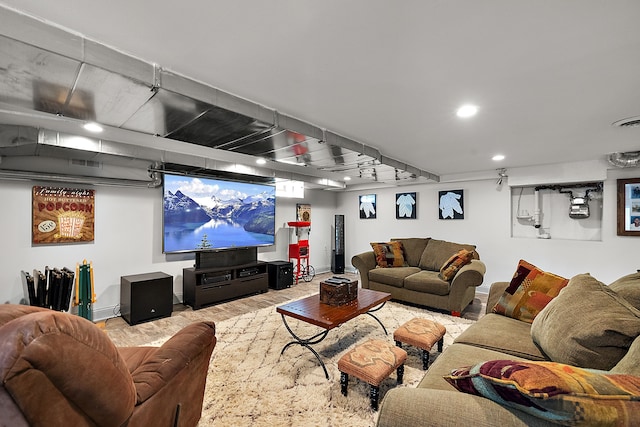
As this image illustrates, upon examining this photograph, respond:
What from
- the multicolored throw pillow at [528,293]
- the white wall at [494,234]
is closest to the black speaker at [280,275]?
the white wall at [494,234]

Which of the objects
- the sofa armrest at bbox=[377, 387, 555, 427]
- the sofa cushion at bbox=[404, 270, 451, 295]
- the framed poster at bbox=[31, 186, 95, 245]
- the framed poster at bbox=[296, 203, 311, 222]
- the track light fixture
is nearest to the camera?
the sofa armrest at bbox=[377, 387, 555, 427]

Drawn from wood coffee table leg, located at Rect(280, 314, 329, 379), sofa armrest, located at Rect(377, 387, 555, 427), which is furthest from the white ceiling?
wood coffee table leg, located at Rect(280, 314, 329, 379)

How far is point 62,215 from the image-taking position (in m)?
3.48

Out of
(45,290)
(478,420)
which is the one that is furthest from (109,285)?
(478,420)

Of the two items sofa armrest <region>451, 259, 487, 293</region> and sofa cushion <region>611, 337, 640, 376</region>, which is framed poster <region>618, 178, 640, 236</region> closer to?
sofa armrest <region>451, 259, 487, 293</region>

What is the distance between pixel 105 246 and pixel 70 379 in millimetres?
3662

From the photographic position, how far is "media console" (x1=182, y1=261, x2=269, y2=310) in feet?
13.9

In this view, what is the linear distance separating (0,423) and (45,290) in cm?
317

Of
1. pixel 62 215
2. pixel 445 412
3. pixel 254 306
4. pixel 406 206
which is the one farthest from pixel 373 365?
pixel 406 206

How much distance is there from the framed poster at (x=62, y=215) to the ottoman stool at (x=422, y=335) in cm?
403

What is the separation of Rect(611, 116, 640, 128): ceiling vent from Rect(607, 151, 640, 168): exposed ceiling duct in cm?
147

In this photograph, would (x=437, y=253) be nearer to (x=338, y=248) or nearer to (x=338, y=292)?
(x=338, y=292)

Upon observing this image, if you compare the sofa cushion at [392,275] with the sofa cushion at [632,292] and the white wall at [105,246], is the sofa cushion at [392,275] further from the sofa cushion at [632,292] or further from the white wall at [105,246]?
the white wall at [105,246]

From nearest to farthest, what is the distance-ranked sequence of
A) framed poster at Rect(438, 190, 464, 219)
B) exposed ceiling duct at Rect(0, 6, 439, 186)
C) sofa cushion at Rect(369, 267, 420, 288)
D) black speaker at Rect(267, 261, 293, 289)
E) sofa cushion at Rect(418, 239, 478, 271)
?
exposed ceiling duct at Rect(0, 6, 439, 186)
sofa cushion at Rect(369, 267, 420, 288)
sofa cushion at Rect(418, 239, 478, 271)
black speaker at Rect(267, 261, 293, 289)
framed poster at Rect(438, 190, 464, 219)
